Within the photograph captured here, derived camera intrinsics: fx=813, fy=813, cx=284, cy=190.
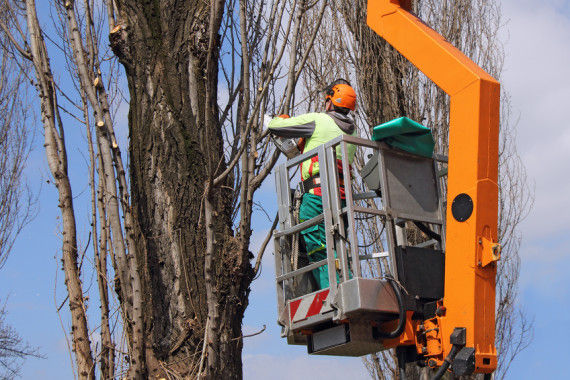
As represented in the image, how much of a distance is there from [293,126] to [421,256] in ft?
3.87

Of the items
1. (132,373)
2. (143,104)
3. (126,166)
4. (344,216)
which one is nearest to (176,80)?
(143,104)

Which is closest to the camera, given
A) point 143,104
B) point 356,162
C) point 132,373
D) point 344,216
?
point 132,373

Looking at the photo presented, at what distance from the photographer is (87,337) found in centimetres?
482

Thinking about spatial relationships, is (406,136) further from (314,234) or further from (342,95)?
(314,234)

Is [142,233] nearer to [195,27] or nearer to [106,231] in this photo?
[106,231]

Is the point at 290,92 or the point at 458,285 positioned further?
the point at 290,92

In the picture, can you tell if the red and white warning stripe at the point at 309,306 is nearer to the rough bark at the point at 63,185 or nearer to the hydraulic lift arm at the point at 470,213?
the hydraulic lift arm at the point at 470,213

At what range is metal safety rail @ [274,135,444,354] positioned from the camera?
14.9 ft

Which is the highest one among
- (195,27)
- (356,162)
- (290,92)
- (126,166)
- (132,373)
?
(356,162)

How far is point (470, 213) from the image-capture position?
464 cm

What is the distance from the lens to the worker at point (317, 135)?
16.6ft

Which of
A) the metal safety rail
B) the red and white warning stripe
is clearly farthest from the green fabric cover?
the red and white warning stripe

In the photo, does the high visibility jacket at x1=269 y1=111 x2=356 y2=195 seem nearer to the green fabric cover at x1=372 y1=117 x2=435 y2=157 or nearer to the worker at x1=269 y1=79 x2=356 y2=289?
the worker at x1=269 y1=79 x2=356 y2=289

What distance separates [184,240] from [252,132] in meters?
0.77
